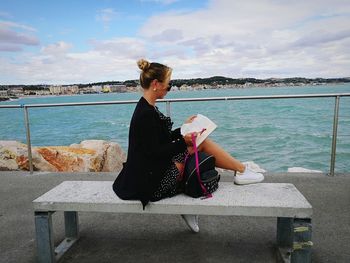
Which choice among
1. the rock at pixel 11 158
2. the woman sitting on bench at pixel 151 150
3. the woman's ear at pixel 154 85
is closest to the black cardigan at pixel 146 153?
the woman sitting on bench at pixel 151 150

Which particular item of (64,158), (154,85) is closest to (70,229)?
(154,85)

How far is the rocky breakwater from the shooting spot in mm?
6984

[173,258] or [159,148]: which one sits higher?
[159,148]

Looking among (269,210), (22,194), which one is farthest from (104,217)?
(269,210)

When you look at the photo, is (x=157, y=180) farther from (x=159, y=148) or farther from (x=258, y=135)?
(x=258, y=135)

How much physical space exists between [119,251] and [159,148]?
101 cm

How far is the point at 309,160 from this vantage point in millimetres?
16344

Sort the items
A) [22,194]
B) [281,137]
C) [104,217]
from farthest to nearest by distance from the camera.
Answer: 1. [281,137]
2. [22,194]
3. [104,217]

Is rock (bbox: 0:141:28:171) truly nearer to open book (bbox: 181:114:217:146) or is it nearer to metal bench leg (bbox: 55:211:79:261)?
metal bench leg (bbox: 55:211:79:261)

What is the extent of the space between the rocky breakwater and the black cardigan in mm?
4776

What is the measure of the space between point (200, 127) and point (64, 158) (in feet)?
19.2

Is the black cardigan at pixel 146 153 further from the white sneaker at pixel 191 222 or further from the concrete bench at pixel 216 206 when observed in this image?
the white sneaker at pixel 191 222

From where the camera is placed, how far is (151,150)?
2.58m

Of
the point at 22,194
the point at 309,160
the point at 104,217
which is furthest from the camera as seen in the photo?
the point at 309,160
